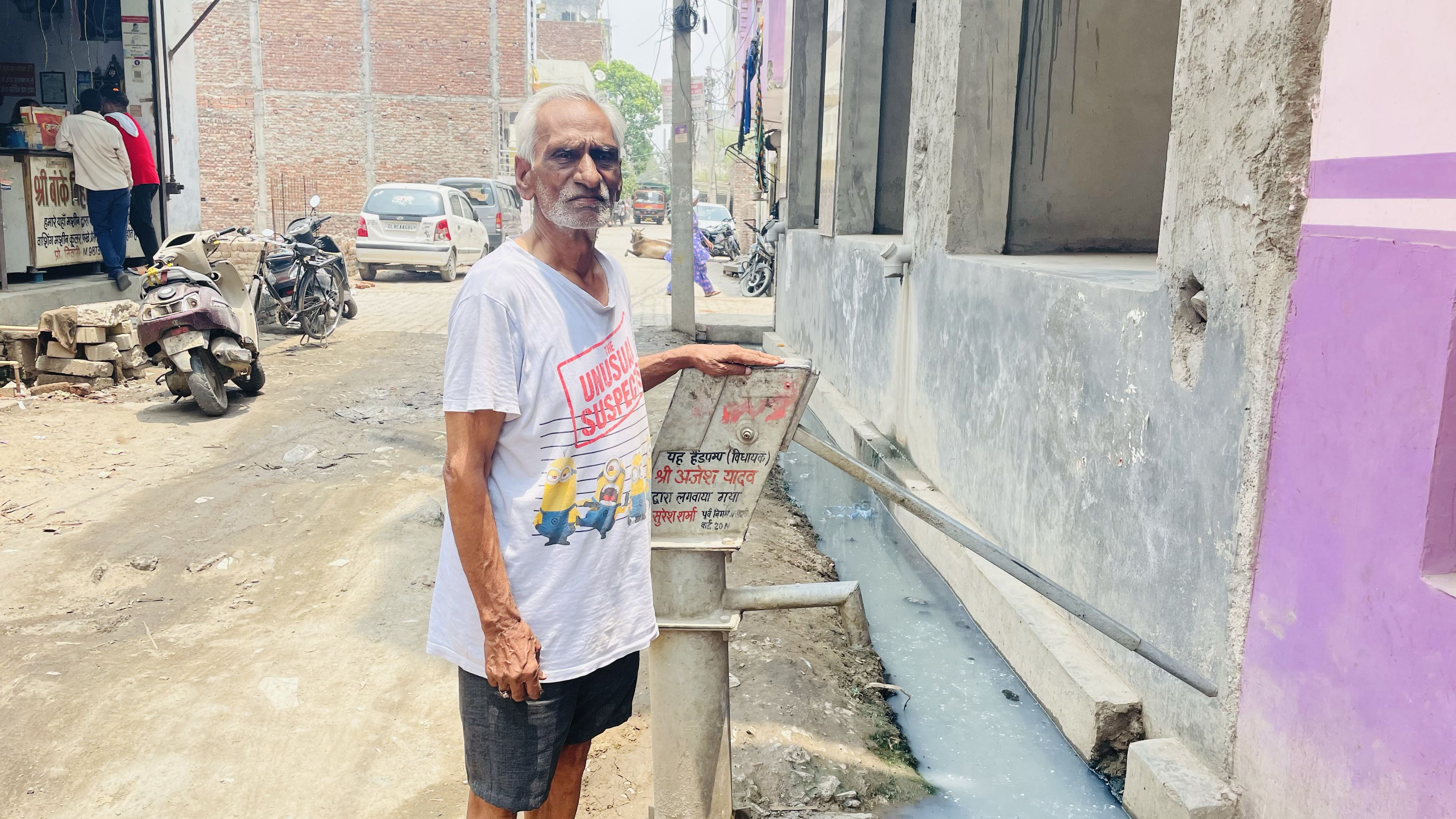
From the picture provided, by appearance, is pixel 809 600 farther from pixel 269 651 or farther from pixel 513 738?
pixel 269 651

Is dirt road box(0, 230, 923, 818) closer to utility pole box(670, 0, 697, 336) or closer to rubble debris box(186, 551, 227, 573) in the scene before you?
rubble debris box(186, 551, 227, 573)

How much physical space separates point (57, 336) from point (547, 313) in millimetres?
7321

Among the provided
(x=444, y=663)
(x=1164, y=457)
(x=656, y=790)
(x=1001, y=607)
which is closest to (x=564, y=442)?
(x=656, y=790)

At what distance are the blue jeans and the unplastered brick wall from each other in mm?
53757

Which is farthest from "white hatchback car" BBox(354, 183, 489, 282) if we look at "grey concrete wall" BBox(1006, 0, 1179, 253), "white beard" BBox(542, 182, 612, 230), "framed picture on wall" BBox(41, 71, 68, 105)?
"white beard" BBox(542, 182, 612, 230)

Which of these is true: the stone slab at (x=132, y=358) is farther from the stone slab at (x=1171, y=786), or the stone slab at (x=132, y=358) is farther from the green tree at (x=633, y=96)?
the green tree at (x=633, y=96)

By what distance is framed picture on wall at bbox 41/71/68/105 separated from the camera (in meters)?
12.0

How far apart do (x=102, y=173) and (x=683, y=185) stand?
578 cm

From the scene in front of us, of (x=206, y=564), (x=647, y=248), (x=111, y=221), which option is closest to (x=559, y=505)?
(x=206, y=564)

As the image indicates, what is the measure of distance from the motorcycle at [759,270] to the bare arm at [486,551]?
629 inches

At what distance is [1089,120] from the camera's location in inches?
211

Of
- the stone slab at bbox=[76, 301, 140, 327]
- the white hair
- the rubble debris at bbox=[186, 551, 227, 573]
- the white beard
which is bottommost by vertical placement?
the rubble debris at bbox=[186, 551, 227, 573]

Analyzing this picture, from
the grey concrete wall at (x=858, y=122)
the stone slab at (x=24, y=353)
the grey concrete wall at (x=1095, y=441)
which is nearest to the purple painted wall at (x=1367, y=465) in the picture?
the grey concrete wall at (x=1095, y=441)

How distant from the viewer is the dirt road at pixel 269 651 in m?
2.87
